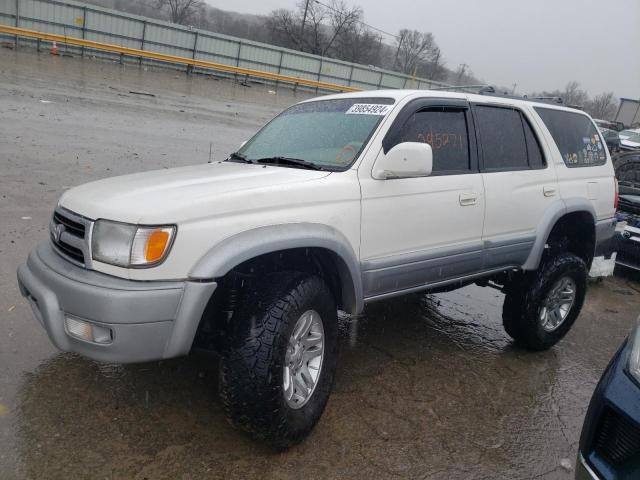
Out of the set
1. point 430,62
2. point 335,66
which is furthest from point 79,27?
point 430,62

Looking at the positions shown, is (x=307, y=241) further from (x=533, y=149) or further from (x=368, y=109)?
(x=533, y=149)

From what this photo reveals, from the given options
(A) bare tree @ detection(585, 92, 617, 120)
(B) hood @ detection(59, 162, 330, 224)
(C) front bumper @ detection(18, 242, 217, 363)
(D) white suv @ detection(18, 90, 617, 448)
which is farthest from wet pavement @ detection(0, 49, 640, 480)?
(A) bare tree @ detection(585, 92, 617, 120)

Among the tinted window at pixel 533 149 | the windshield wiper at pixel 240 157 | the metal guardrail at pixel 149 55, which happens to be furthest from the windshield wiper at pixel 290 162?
the metal guardrail at pixel 149 55

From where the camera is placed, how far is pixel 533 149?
418 centimetres

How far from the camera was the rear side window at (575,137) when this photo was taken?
439 cm

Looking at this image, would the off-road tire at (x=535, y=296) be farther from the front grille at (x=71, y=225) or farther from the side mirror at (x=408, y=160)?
the front grille at (x=71, y=225)

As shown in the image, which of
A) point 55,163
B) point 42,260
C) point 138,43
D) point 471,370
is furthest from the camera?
point 138,43

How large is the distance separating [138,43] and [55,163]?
23021 millimetres

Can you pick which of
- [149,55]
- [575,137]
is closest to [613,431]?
[575,137]

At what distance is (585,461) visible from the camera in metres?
2.23

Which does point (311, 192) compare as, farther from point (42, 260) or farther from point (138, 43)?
point (138, 43)

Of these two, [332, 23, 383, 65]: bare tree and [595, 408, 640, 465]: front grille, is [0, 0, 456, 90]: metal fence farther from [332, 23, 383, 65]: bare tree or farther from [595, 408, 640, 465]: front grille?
[332, 23, 383, 65]: bare tree

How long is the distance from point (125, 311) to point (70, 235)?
58 cm

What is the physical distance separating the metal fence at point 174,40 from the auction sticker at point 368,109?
2045 centimetres
